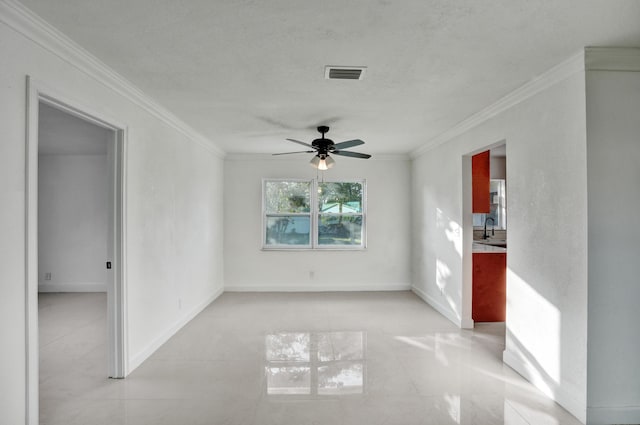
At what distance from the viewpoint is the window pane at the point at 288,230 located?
6453mm

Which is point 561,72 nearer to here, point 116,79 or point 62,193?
point 116,79

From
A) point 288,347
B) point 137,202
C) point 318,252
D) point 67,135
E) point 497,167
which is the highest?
point 67,135

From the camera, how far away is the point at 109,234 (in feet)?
9.71

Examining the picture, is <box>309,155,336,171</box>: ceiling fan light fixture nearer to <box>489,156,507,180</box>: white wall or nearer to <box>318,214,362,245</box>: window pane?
<box>318,214,362,245</box>: window pane

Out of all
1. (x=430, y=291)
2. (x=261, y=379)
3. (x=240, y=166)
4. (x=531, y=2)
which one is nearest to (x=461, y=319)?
(x=430, y=291)

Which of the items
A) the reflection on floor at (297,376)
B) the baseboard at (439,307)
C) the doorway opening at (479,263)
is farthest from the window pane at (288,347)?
the doorway opening at (479,263)

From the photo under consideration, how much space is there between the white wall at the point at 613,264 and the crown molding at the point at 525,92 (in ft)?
0.47

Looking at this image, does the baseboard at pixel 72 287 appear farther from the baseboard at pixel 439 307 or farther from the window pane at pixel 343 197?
the baseboard at pixel 439 307

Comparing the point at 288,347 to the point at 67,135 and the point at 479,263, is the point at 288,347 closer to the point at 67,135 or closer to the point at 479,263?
the point at 479,263

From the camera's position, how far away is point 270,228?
6453 millimetres

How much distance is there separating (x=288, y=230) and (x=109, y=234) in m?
3.72

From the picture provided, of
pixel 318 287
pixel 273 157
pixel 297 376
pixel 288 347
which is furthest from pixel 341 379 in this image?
pixel 273 157

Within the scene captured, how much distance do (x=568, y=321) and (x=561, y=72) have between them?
6.08 feet

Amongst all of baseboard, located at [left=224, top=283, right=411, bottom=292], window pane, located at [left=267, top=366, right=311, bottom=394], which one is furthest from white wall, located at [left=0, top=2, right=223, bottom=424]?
window pane, located at [left=267, top=366, right=311, bottom=394]
